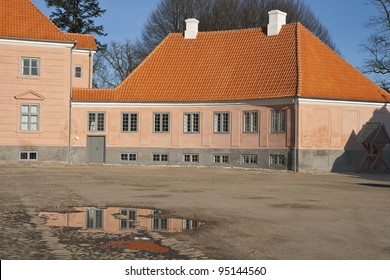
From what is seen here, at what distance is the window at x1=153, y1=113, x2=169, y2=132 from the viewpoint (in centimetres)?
3862

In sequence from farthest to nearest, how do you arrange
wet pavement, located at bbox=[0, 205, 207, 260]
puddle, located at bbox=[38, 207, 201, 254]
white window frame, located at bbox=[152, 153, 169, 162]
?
white window frame, located at bbox=[152, 153, 169, 162], puddle, located at bbox=[38, 207, 201, 254], wet pavement, located at bbox=[0, 205, 207, 260]

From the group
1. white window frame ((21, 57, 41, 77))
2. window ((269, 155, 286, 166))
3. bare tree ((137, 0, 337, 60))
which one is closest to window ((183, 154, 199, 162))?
window ((269, 155, 286, 166))

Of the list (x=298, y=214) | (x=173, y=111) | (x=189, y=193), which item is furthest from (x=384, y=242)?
(x=173, y=111)

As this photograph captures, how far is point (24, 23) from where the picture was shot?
123ft

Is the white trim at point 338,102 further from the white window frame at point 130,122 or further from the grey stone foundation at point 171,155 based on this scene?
the white window frame at point 130,122

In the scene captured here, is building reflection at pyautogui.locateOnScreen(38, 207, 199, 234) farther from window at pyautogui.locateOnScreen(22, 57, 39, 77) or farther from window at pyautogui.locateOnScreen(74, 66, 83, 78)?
window at pyautogui.locateOnScreen(74, 66, 83, 78)

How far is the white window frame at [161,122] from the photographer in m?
38.6

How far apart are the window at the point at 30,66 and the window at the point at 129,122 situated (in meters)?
6.58

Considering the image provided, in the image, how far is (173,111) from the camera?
1515 inches

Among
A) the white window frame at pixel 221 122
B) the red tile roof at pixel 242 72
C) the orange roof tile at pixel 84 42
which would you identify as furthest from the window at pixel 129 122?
the orange roof tile at pixel 84 42

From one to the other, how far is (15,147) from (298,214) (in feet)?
88.1

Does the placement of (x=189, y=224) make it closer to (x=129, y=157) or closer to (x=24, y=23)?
(x=129, y=157)

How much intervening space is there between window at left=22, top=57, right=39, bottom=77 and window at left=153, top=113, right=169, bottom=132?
850cm

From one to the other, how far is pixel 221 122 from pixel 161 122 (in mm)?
4346
